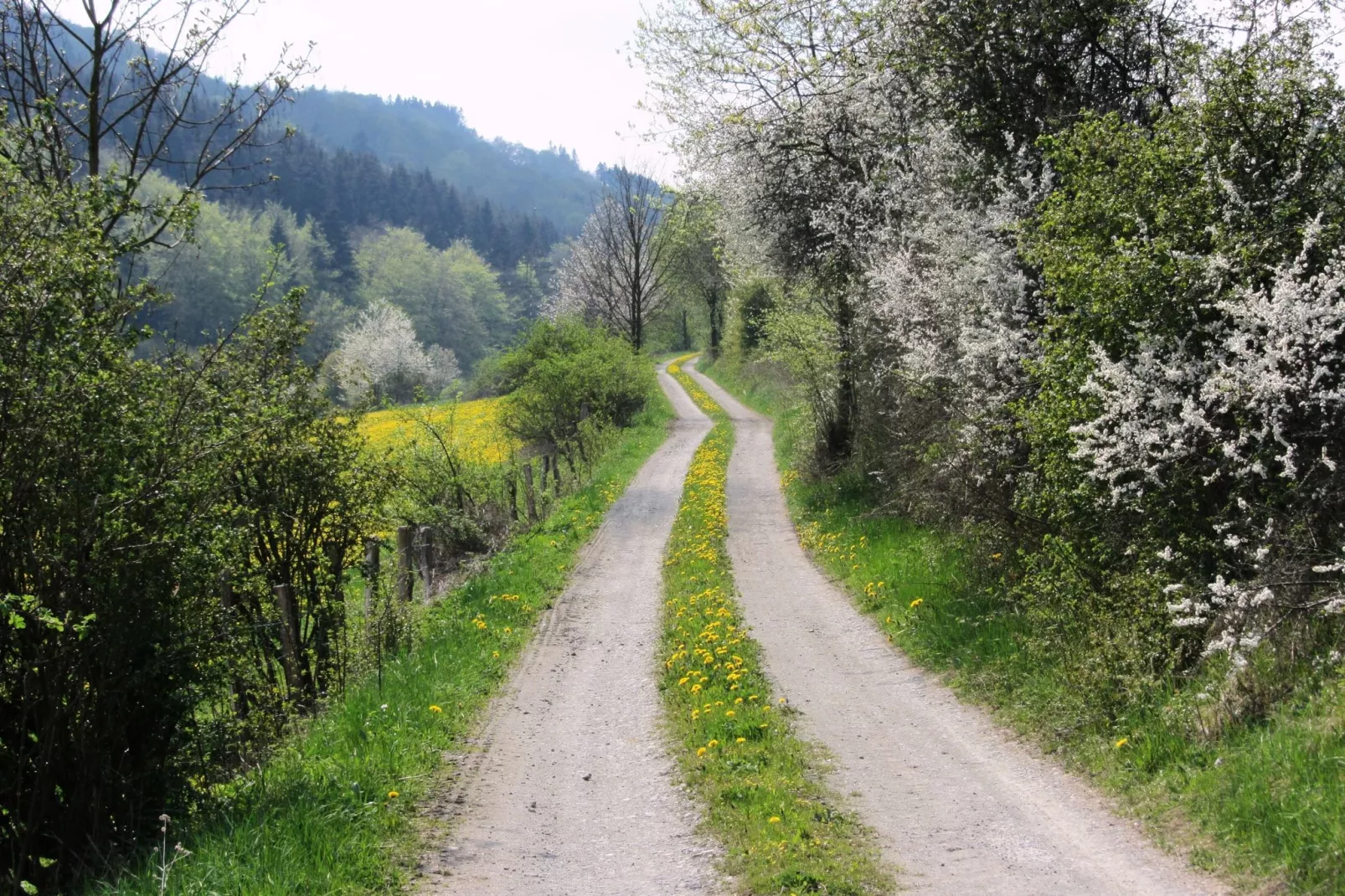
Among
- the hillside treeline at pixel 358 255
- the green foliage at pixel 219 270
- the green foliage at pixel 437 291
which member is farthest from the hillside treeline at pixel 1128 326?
the green foliage at pixel 437 291

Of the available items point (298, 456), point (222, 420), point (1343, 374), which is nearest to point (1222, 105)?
point (1343, 374)

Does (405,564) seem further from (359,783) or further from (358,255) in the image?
(358,255)

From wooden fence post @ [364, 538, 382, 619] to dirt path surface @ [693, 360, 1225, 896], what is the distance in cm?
459

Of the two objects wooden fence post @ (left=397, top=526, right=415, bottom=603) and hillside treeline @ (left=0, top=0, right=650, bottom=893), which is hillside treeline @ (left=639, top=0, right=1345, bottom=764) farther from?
wooden fence post @ (left=397, top=526, right=415, bottom=603)

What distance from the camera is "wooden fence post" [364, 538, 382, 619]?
11.4 m

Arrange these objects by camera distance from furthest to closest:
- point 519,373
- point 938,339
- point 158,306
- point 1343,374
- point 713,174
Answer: point 519,373 → point 713,174 → point 938,339 → point 158,306 → point 1343,374

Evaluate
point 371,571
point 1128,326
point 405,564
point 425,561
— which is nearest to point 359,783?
point 371,571

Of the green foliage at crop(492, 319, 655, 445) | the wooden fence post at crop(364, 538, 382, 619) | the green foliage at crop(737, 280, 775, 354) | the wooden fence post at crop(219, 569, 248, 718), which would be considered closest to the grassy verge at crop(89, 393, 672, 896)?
the wooden fence post at crop(219, 569, 248, 718)

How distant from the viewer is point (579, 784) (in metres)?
6.91

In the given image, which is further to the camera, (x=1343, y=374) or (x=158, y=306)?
(x=158, y=306)

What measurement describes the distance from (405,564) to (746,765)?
7.94 m

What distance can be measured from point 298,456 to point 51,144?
12.4ft

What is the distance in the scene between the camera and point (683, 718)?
8.04 m

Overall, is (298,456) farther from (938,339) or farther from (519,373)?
(519,373)
